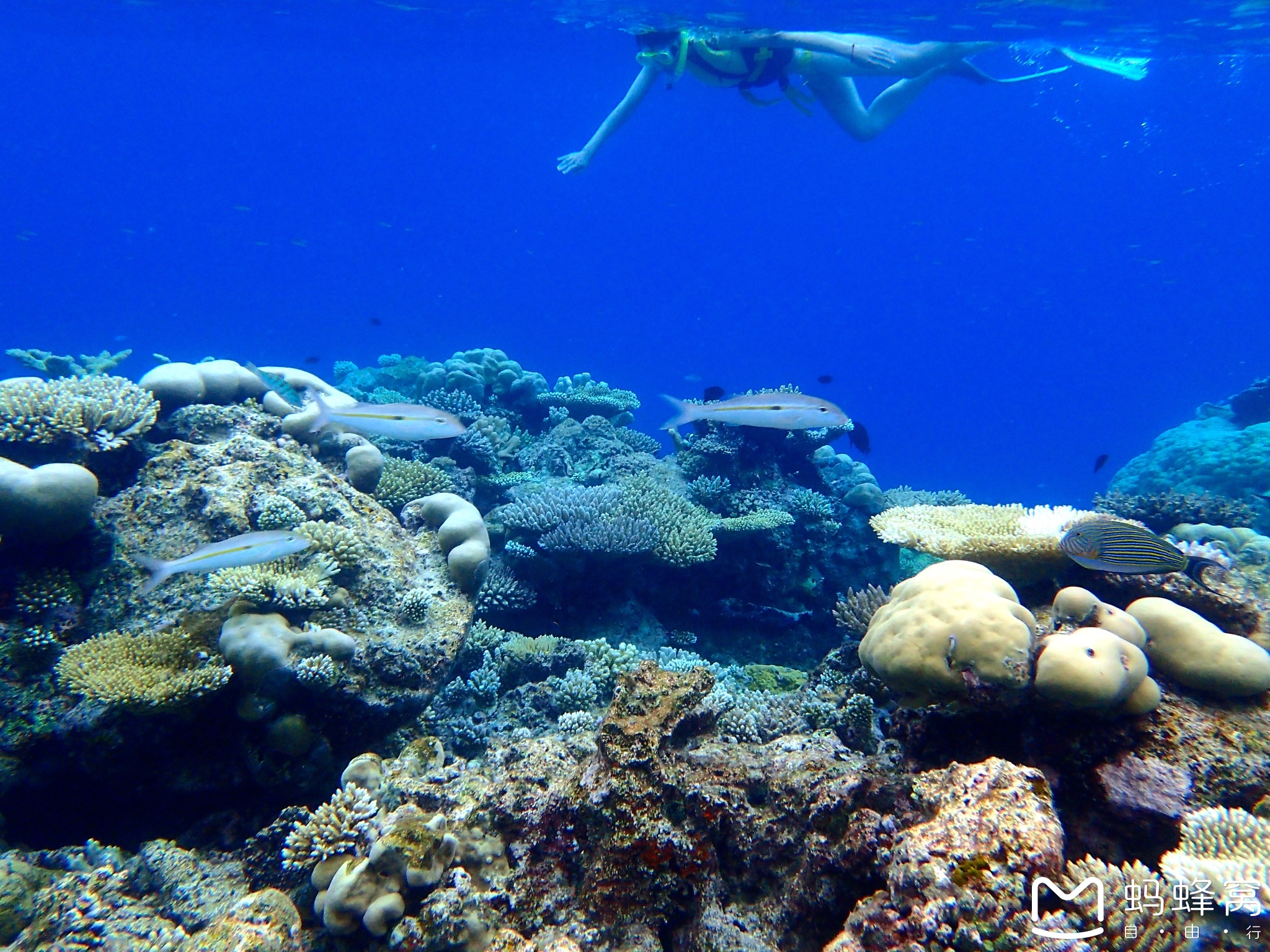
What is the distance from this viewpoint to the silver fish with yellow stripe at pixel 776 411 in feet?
18.7

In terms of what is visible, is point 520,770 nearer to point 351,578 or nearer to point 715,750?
point 715,750

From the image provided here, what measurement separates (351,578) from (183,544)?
1.23m

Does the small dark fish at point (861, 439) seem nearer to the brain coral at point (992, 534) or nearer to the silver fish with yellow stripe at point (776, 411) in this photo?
the silver fish with yellow stripe at point (776, 411)

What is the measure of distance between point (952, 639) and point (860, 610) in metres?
1.94

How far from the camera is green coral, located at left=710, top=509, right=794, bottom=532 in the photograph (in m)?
7.03

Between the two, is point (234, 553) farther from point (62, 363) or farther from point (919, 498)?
point (919, 498)

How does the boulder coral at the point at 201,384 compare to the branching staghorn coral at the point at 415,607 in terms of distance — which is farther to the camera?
the boulder coral at the point at 201,384

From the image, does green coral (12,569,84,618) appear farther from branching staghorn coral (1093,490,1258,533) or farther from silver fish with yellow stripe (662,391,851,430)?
→ branching staghorn coral (1093,490,1258,533)

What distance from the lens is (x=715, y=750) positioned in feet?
10.3

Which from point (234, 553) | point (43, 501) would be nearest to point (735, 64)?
point (234, 553)

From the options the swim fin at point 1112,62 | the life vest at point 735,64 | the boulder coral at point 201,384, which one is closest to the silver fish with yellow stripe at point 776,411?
the boulder coral at point 201,384

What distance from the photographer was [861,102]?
13227mm

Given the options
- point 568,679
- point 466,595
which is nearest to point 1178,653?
point 568,679

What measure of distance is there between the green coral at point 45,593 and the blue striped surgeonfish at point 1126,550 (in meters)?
6.36
